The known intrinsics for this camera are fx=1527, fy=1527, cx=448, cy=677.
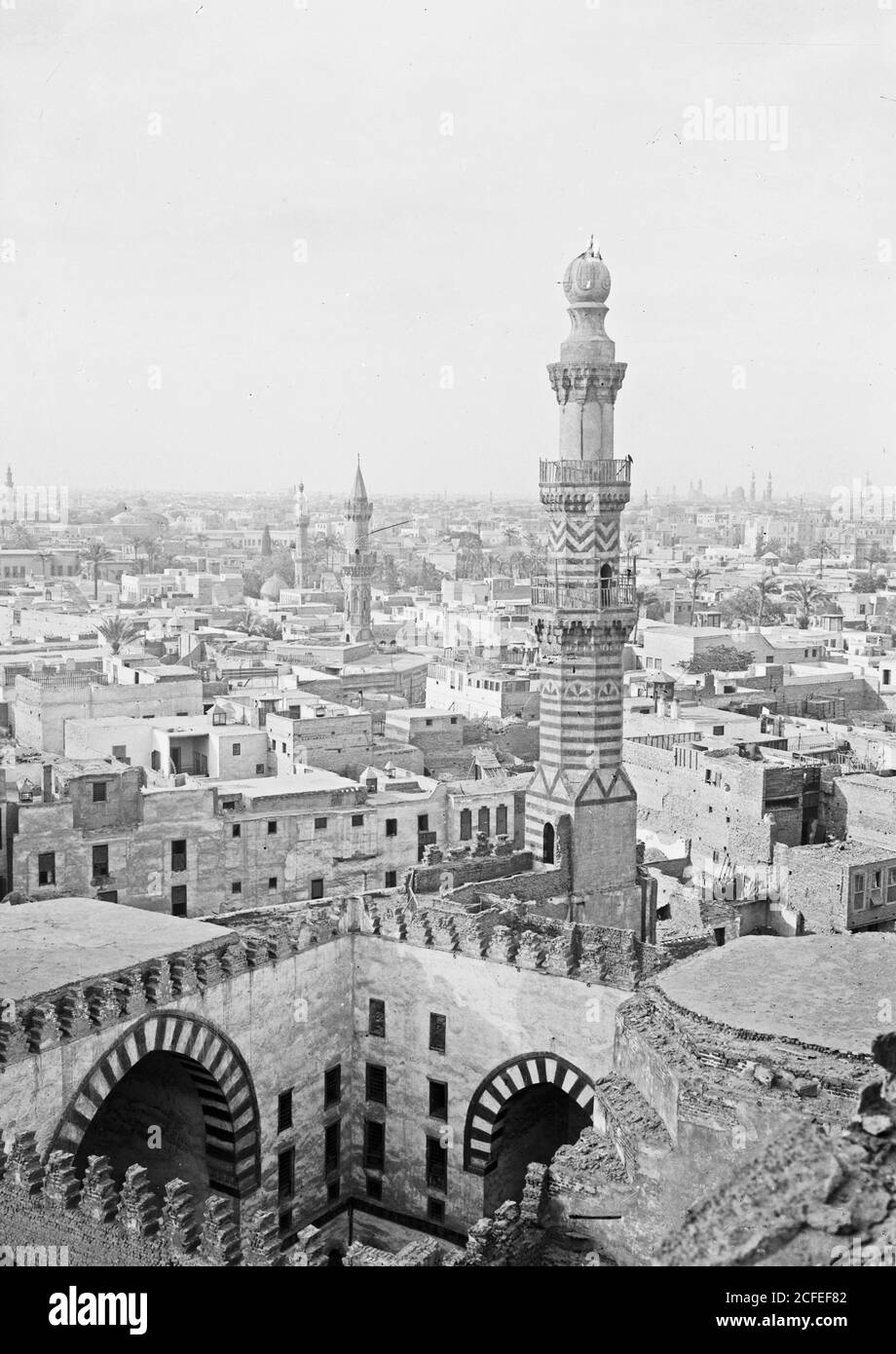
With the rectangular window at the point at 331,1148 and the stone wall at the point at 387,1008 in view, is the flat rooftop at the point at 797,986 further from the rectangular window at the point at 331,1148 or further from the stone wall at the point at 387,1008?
the rectangular window at the point at 331,1148

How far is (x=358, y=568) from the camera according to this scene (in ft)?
179

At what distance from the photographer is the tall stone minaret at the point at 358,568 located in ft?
179

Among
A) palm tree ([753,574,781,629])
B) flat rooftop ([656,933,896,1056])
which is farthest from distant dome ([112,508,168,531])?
flat rooftop ([656,933,896,1056])

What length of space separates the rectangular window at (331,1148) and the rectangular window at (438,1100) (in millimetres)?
1221

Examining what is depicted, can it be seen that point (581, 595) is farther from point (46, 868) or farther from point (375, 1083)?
point (46, 868)

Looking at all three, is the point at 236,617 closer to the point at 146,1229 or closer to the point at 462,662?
the point at 462,662

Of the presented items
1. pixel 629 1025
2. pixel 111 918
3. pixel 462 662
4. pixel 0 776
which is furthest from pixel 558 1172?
pixel 462 662

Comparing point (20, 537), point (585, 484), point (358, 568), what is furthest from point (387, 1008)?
point (20, 537)

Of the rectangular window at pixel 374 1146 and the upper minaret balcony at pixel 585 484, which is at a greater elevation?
the upper minaret balcony at pixel 585 484

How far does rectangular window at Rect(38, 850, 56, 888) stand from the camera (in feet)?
78.4

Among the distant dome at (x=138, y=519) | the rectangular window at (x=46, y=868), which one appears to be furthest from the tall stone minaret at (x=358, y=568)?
the distant dome at (x=138, y=519)

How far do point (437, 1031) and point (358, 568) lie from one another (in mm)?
38302

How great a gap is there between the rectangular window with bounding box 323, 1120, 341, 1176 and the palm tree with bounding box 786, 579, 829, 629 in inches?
1924

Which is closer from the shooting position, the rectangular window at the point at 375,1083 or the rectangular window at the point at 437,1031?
the rectangular window at the point at 437,1031
